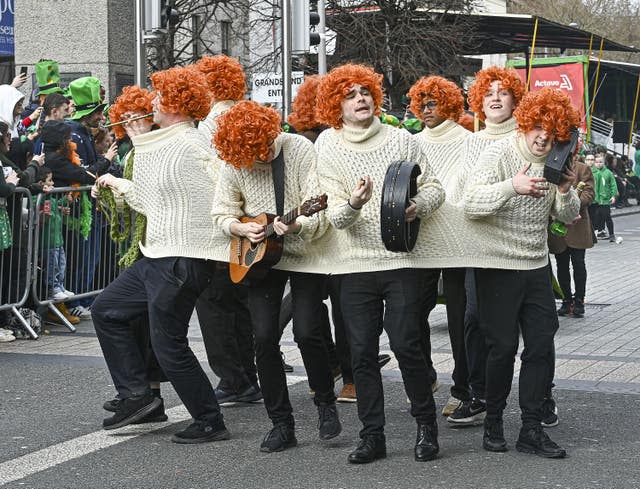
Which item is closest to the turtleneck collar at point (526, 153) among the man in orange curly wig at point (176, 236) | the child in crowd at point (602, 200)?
the man in orange curly wig at point (176, 236)

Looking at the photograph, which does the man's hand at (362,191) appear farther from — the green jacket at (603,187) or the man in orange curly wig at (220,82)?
the green jacket at (603,187)

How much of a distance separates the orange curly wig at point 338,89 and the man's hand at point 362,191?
55cm

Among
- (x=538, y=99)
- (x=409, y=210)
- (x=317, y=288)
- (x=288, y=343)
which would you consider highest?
(x=538, y=99)

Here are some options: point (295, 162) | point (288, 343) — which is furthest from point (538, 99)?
point (288, 343)

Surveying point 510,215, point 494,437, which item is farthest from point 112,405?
point 510,215

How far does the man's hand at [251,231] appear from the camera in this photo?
250 inches

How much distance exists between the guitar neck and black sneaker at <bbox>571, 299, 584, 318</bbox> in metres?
6.26

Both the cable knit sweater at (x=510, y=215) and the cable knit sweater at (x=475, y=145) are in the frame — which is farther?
the cable knit sweater at (x=475, y=145)

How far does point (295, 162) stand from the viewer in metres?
6.58

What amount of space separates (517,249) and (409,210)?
0.69m

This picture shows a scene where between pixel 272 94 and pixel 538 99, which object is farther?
pixel 272 94

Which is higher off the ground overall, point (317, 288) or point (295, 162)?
point (295, 162)

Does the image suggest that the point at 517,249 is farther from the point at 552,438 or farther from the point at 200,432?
the point at 200,432

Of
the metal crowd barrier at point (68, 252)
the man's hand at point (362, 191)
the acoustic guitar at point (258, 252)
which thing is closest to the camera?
the man's hand at point (362, 191)
